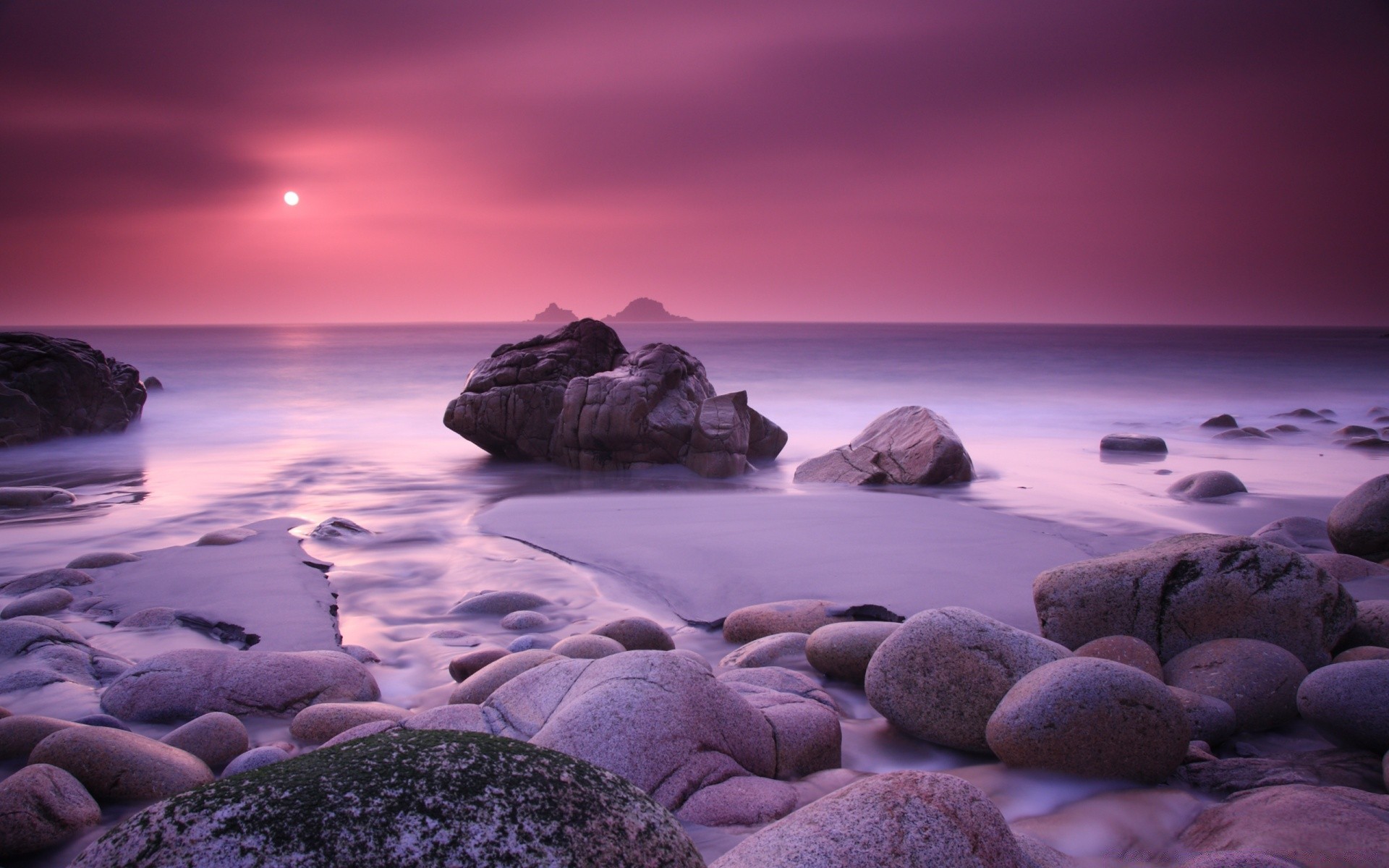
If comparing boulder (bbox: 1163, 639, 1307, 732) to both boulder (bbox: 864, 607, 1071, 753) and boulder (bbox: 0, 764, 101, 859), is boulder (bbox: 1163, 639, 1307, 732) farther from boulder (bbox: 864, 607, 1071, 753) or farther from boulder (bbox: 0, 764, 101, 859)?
boulder (bbox: 0, 764, 101, 859)

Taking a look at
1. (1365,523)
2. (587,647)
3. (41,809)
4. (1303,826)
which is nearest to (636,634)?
(587,647)

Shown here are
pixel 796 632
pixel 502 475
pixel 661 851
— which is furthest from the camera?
pixel 502 475

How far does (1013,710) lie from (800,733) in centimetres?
85

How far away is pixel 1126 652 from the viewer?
13.1 feet

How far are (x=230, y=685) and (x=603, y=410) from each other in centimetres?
854

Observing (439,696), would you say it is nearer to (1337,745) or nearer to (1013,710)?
(1013,710)

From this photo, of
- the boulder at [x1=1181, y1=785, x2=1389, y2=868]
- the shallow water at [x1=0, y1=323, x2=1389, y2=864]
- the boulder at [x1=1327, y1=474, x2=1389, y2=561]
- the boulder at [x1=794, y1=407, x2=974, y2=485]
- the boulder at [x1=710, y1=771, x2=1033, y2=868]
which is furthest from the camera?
the boulder at [x1=794, y1=407, x2=974, y2=485]

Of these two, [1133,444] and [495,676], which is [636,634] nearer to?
[495,676]

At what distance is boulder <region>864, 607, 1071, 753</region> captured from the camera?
3531 millimetres

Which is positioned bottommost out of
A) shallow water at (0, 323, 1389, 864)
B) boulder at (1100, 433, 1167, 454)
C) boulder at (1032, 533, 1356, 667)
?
shallow water at (0, 323, 1389, 864)

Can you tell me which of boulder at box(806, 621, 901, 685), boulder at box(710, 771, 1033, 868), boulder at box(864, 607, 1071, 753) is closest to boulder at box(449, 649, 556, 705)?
boulder at box(806, 621, 901, 685)

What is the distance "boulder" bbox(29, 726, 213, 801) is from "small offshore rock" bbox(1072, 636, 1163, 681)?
13.0 ft

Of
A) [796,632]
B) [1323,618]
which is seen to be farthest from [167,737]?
[1323,618]

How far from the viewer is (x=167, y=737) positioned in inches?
142
